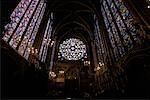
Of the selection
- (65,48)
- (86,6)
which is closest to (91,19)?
(86,6)

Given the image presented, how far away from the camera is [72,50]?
29.0 metres

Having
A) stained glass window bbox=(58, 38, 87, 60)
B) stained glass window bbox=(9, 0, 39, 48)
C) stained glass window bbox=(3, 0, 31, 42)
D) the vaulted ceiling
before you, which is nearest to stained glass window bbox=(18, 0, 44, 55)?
stained glass window bbox=(9, 0, 39, 48)

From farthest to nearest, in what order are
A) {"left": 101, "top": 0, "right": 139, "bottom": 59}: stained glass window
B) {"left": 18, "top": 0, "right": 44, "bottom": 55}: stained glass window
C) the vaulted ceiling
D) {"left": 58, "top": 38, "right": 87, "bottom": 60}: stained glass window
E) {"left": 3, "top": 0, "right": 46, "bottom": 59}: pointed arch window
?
1. {"left": 58, "top": 38, "right": 87, "bottom": 60}: stained glass window
2. the vaulted ceiling
3. {"left": 18, "top": 0, "right": 44, "bottom": 55}: stained glass window
4. {"left": 101, "top": 0, "right": 139, "bottom": 59}: stained glass window
5. {"left": 3, "top": 0, "right": 46, "bottom": 59}: pointed arch window

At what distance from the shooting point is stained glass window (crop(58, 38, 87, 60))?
28.6 metres

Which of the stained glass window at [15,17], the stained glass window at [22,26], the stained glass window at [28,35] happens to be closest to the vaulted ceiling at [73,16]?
the stained glass window at [28,35]

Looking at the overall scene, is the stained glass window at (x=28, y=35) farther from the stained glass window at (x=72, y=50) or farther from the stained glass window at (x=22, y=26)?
the stained glass window at (x=72, y=50)

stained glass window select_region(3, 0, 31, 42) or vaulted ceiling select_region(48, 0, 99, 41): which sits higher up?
vaulted ceiling select_region(48, 0, 99, 41)

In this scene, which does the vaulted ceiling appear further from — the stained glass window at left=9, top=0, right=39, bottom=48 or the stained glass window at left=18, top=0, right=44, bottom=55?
the stained glass window at left=9, top=0, right=39, bottom=48

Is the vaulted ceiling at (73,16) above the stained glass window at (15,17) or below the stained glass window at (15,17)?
above

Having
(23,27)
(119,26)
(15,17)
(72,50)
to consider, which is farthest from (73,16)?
(15,17)

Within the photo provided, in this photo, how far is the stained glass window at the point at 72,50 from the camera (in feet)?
93.7

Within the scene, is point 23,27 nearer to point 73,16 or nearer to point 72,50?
point 73,16

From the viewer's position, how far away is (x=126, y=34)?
15.1 metres

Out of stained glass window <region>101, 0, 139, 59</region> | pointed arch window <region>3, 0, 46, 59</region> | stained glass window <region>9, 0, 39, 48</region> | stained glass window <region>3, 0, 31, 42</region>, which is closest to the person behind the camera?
stained glass window <region>3, 0, 31, 42</region>
